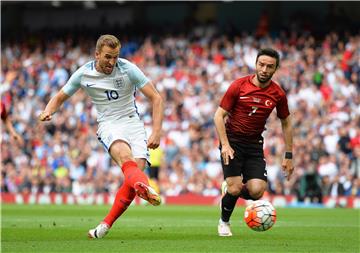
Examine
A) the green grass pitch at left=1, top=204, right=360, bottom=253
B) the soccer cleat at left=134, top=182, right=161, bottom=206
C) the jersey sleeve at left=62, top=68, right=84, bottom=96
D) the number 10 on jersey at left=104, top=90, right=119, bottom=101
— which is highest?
the jersey sleeve at left=62, top=68, right=84, bottom=96

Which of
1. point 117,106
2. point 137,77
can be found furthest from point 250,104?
point 117,106

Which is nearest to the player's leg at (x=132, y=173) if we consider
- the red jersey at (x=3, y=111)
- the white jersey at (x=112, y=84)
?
the white jersey at (x=112, y=84)

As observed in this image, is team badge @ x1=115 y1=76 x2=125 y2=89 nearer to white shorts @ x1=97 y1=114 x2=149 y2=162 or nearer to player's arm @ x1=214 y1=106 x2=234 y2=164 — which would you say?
white shorts @ x1=97 y1=114 x2=149 y2=162

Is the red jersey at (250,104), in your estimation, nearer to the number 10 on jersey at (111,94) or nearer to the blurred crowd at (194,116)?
the number 10 on jersey at (111,94)

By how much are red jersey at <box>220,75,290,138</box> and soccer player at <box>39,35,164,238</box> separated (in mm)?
1278

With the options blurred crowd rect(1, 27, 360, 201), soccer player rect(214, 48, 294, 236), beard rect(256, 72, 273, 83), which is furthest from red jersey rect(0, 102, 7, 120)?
blurred crowd rect(1, 27, 360, 201)

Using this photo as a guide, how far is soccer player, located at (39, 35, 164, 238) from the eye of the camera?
476 inches

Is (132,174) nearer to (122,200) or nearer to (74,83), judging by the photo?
(122,200)

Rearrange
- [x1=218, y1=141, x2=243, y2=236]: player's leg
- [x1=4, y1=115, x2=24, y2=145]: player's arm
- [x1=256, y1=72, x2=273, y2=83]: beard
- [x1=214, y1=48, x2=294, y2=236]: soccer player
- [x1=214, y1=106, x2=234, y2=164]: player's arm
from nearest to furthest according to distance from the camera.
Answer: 1. [x1=214, y1=106, x2=234, y2=164]: player's arm
2. [x1=256, y1=72, x2=273, y2=83]: beard
3. [x1=214, y1=48, x2=294, y2=236]: soccer player
4. [x1=218, y1=141, x2=243, y2=236]: player's leg
5. [x1=4, y1=115, x2=24, y2=145]: player's arm

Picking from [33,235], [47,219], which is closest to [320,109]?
[47,219]

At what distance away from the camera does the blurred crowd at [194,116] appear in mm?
27688

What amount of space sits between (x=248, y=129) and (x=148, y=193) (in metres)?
2.49

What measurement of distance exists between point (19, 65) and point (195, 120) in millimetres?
9511

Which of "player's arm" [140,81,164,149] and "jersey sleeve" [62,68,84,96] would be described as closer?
"player's arm" [140,81,164,149]
